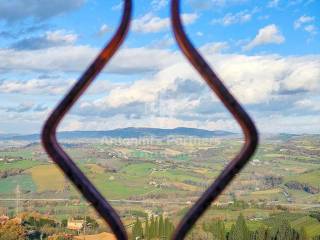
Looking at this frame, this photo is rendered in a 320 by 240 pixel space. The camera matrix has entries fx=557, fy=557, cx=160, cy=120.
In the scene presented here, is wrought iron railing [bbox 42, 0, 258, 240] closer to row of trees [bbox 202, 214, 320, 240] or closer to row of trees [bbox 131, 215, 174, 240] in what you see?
row of trees [bbox 131, 215, 174, 240]

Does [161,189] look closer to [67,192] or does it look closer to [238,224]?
[67,192]

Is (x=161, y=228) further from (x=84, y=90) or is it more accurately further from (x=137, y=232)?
(x=84, y=90)

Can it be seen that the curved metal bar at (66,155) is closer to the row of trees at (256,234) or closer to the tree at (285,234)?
the row of trees at (256,234)

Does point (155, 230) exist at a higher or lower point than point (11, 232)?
lower

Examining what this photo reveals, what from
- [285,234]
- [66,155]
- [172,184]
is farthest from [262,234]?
[66,155]

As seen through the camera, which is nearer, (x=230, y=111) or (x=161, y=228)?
(x=230, y=111)

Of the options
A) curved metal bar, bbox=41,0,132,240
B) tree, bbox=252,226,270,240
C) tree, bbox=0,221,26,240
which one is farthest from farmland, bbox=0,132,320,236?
curved metal bar, bbox=41,0,132,240

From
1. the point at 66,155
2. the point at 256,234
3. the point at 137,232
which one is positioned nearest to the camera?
the point at 66,155
